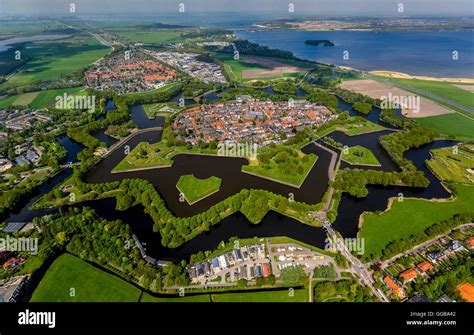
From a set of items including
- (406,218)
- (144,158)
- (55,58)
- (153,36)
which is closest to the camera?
(406,218)

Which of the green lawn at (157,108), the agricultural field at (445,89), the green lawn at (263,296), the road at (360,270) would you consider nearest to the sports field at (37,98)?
the green lawn at (157,108)

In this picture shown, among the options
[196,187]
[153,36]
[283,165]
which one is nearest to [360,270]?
[283,165]

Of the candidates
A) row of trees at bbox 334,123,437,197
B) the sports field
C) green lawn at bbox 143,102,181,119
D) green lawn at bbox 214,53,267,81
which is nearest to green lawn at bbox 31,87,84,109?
the sports field

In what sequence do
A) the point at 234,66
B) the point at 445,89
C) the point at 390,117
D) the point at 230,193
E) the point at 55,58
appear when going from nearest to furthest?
the point at 230,193, the point at 390,117, the point at 445,89, the point at 234,66, the point at 55,58

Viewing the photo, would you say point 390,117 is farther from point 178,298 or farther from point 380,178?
point 178,298

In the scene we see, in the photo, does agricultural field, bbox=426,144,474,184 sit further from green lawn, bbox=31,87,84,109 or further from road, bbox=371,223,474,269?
green lawn, bbox=31,87,84,109

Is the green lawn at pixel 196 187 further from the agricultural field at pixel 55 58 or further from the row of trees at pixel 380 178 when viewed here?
the agricultural field at pixel 55 58

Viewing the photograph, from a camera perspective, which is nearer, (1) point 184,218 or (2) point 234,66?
(1) point 184,218

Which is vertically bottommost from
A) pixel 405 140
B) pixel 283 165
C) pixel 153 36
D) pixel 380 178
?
pixel 380 178

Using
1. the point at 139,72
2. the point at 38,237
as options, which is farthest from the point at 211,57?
the point at 38,237
